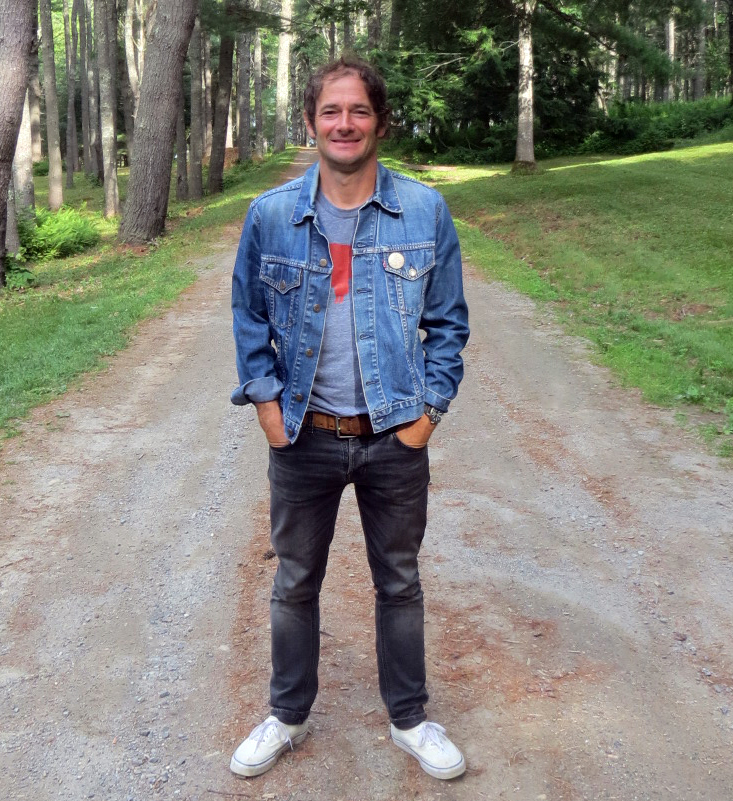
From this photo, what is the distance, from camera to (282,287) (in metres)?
2.95

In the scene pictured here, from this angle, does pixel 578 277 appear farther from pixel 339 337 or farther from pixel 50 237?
pixel 50 237

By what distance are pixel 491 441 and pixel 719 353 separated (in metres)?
3.34

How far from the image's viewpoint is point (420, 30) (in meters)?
22.5

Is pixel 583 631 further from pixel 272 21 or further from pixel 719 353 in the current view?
pixel 272 21

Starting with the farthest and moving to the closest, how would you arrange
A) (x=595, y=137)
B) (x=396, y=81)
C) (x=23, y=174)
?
(x=595, y=137) < (x=396, y=81) < (x=23, y=174)

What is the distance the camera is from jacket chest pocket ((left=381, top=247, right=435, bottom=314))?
2924 millimetres

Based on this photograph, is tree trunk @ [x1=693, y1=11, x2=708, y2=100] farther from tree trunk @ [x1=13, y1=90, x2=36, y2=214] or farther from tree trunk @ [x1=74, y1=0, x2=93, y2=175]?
tree trunk @ [x1=13, y1=90, x2=36, y2=214]

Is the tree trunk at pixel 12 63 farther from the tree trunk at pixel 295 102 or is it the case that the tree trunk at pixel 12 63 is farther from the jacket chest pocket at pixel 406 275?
the tree trunk at pixel 295 102

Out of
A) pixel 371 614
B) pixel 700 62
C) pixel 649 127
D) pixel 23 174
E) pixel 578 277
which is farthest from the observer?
pixel 700 62

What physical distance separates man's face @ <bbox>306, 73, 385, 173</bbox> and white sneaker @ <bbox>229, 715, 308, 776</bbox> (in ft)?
6.32

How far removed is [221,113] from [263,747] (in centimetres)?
2899

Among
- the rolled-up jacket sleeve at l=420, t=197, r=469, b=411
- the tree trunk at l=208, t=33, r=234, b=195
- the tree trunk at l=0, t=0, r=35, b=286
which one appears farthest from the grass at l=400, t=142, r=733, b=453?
the tree trunk at l=208, t=33, r=234, b=195

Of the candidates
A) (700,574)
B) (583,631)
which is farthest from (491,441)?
(583,631)

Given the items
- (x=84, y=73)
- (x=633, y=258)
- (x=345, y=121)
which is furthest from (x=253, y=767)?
(x=84, y=73)
